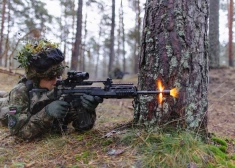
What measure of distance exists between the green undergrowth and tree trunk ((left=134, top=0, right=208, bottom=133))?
245 mm

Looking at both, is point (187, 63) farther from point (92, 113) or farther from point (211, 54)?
point (211, 54)

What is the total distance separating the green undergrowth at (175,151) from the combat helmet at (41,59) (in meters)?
1.62

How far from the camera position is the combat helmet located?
332 centimetres

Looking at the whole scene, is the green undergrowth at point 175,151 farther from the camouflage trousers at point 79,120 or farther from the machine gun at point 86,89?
the camouflage trousers at point 79,120

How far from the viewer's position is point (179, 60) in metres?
2.65

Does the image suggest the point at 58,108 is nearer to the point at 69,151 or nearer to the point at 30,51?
the point at 69,151

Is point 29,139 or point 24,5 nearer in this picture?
point 29,139

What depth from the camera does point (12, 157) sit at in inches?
108

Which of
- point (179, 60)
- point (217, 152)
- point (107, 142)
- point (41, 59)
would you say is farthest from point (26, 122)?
point (217, 152)

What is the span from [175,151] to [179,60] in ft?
3.53

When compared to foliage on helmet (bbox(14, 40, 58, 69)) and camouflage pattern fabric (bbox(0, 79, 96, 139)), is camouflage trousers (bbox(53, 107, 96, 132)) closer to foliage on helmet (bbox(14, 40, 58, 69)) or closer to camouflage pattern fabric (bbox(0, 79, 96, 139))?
camouflage pattern fabric (bbox(0, 79, 96, 139))

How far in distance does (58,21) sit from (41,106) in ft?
82.8

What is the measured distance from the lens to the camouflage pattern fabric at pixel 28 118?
10.7 feet

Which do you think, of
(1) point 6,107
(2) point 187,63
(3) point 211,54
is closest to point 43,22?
(3) point 211,54
